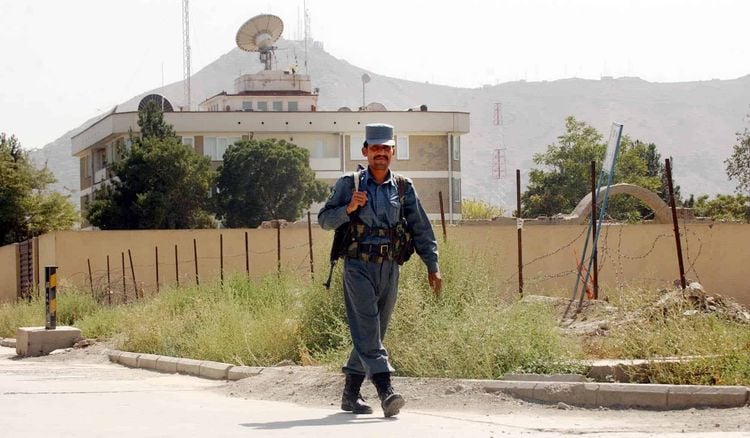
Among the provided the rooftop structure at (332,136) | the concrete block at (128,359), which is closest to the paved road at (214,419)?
the concrete block at (128,359)

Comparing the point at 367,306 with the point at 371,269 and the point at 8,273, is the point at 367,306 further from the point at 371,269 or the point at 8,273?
the point at 8,273

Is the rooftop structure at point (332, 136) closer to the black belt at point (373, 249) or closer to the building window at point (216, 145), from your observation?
the building window at point (216, 145)

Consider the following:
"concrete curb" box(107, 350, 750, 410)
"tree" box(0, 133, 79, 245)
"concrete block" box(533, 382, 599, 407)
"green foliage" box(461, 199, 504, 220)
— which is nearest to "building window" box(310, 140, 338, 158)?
"green foliage" box(461, 199, 504, 220)

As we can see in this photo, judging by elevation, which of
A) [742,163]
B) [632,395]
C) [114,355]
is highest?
[742,163]

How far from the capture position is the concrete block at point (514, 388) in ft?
36.6

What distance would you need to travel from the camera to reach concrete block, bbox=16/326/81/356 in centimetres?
2177

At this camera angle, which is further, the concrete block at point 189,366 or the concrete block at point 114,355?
the concrete block at point 114,355

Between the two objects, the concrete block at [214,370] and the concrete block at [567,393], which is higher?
the concrete block at [567,393]

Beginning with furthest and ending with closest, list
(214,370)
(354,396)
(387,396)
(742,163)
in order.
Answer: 1. (742,163)
2. (214,370)
3. (354,396)
4. (387,396)

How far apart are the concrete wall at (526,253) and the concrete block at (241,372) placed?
14460mm

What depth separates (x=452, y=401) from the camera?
11250mm

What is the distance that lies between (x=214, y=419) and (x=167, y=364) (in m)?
6.85

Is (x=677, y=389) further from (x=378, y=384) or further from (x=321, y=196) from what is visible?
(x=321, y=196)

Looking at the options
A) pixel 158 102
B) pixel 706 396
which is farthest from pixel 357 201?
pixel 158 102
